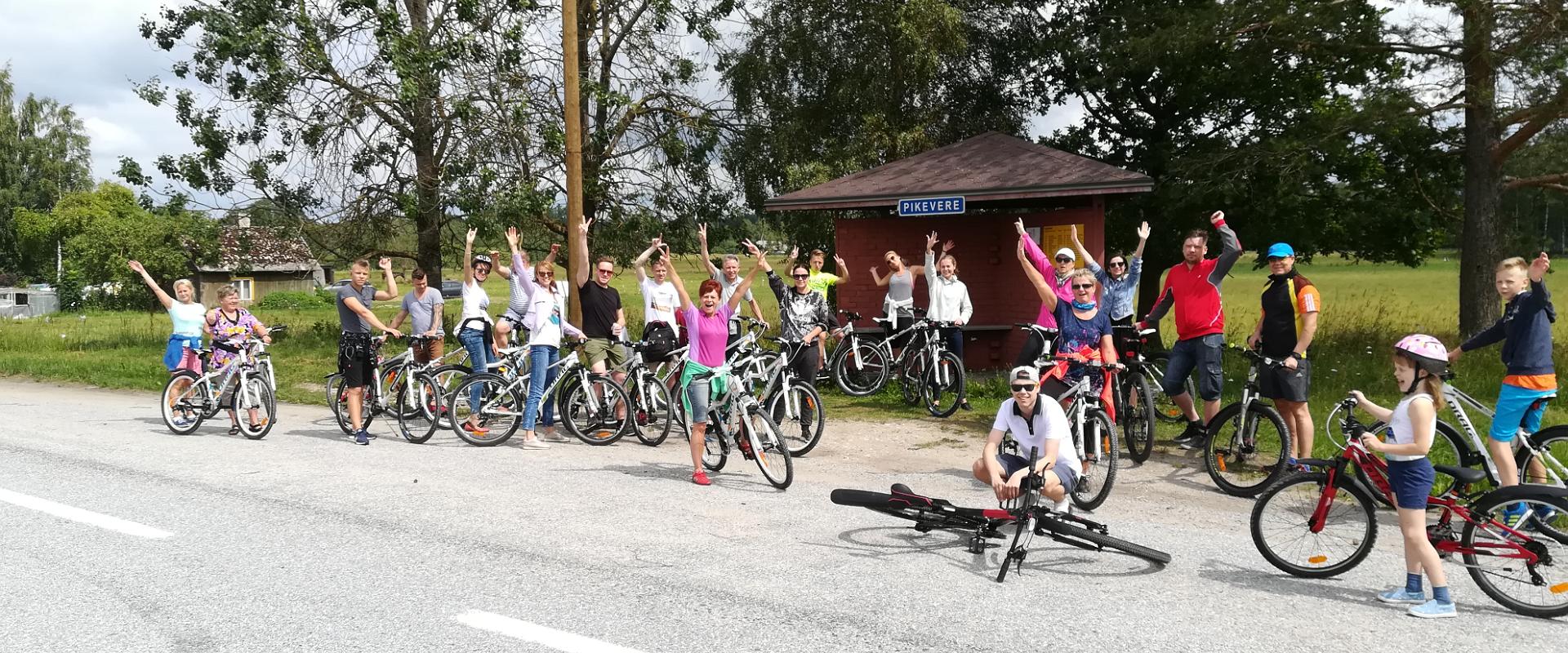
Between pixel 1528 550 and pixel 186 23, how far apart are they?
22973mm

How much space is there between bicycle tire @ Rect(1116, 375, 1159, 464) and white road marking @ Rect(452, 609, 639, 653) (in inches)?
216

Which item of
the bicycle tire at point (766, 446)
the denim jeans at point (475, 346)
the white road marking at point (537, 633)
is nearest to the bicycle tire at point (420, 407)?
the denim jeans at point (475, 346)

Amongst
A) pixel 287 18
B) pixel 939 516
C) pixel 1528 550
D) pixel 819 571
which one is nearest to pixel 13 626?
pixel 819 571

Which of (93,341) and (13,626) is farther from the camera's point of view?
(93,341)

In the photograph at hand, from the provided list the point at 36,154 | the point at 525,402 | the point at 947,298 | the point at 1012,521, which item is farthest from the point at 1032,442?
the point at 36,154

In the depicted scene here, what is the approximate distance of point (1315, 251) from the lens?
71.4ft

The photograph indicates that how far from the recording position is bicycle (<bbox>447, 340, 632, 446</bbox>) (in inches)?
397

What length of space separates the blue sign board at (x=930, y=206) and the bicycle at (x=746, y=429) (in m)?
6.61

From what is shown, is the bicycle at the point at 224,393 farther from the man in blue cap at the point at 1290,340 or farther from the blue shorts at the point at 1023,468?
the man in blue cap at the point at 1290,340

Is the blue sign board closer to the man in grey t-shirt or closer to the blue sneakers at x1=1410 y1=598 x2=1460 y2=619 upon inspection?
the man in grey t-shirt

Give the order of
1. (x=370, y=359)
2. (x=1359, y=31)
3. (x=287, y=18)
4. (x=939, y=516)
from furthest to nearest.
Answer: (x=287, y=18) < (x=1359, y=31) < (x=370, y=359) < (x=939, y=516)

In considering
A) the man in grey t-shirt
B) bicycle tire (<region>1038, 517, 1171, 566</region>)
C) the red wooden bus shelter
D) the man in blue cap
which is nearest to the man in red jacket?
the man in blue cap

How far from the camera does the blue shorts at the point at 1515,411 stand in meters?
6.49

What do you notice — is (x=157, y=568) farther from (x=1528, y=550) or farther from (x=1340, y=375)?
(x=1340, y=375)
